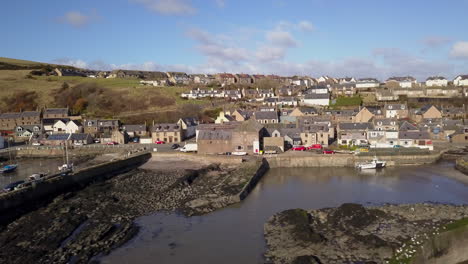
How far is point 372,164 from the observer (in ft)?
106

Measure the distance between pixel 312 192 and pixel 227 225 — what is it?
858 cm

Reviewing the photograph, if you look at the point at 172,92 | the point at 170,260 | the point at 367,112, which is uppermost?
the point at 172,92

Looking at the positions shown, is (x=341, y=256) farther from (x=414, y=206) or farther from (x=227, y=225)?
(x=414, y=206)

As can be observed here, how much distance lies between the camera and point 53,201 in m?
23.6

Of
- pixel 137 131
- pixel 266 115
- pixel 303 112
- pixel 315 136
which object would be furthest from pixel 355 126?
pixel 137 131

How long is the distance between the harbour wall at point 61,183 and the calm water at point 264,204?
8412 millimetres

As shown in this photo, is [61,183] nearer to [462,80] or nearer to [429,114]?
[429,114]

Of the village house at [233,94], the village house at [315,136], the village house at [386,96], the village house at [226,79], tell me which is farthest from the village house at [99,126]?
the village house at [386,96]

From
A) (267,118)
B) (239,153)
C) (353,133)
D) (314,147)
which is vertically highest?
(267,118)

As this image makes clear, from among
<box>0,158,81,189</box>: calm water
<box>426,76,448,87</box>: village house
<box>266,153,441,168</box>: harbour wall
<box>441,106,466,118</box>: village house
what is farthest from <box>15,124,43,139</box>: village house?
<box>426,76,448,87</box>: village house

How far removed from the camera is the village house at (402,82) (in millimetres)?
77269

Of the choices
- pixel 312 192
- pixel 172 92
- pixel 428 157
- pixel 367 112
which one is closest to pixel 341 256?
pixel 312 192

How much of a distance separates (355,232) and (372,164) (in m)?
16.3

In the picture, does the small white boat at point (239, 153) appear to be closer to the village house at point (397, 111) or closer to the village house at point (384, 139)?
the village house at point (384, 139)
